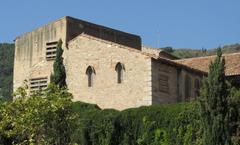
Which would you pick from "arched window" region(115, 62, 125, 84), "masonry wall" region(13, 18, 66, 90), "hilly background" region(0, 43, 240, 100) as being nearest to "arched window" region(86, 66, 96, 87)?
"arched window" region(115, 62, 125, 84)

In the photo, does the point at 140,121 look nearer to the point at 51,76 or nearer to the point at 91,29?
the point at 51,76

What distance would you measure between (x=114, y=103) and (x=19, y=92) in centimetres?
802

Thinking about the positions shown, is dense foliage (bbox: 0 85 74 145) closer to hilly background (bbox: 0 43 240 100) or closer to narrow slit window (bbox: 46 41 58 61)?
narrow slit window (bbox: 46 41 58 61)

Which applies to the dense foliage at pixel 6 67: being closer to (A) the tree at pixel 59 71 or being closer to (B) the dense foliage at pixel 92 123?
(A) the tree at pixel 59 71

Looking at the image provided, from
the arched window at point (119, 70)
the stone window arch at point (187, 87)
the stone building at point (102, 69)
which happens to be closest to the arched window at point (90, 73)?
the stone building at point (102, 69)

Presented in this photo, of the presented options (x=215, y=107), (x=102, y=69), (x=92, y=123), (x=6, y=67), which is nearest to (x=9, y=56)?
(x=6, y=67)

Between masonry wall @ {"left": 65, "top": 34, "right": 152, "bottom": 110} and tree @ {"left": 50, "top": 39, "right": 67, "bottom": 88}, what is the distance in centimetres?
139

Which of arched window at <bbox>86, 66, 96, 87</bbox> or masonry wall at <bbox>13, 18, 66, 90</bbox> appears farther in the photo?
masonry wall at <bbox>13, 18, 66, 90</bbox>

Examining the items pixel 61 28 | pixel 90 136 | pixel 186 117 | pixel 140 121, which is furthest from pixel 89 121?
pixel 61 28

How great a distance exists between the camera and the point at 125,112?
1204 inches

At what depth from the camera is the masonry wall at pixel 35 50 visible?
39.7 m

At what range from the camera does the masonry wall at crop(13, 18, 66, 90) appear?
3967 centimetres

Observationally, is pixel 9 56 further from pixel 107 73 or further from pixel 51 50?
pixel 107 73

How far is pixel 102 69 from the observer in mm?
36656
